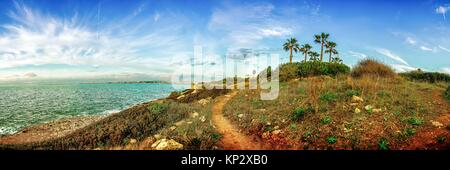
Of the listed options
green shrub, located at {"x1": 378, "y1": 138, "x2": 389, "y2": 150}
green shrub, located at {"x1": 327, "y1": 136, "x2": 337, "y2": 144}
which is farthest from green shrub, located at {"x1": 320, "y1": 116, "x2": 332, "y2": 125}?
green shrub, located at {"x1": 378, "y1": 138, "x2": 389, "y2": 150}

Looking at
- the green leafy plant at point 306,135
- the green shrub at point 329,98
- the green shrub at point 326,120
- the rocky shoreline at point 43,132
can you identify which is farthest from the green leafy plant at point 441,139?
the rocky shoreline at point 43,132

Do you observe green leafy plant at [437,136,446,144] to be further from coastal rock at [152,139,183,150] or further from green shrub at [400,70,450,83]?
green shrub at [400,70,450,83]

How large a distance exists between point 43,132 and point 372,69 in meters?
29.1

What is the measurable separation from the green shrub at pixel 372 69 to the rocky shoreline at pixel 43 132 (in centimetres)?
2620

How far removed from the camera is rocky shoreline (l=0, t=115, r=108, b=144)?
42.2 feet

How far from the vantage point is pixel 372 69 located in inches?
838

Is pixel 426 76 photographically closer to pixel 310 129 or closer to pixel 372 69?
pixel 372 69

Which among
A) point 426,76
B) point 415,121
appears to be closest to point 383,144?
point 415,121

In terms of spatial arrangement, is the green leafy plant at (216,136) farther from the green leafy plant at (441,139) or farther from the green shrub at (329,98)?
the green leafy plant at (441,139)
